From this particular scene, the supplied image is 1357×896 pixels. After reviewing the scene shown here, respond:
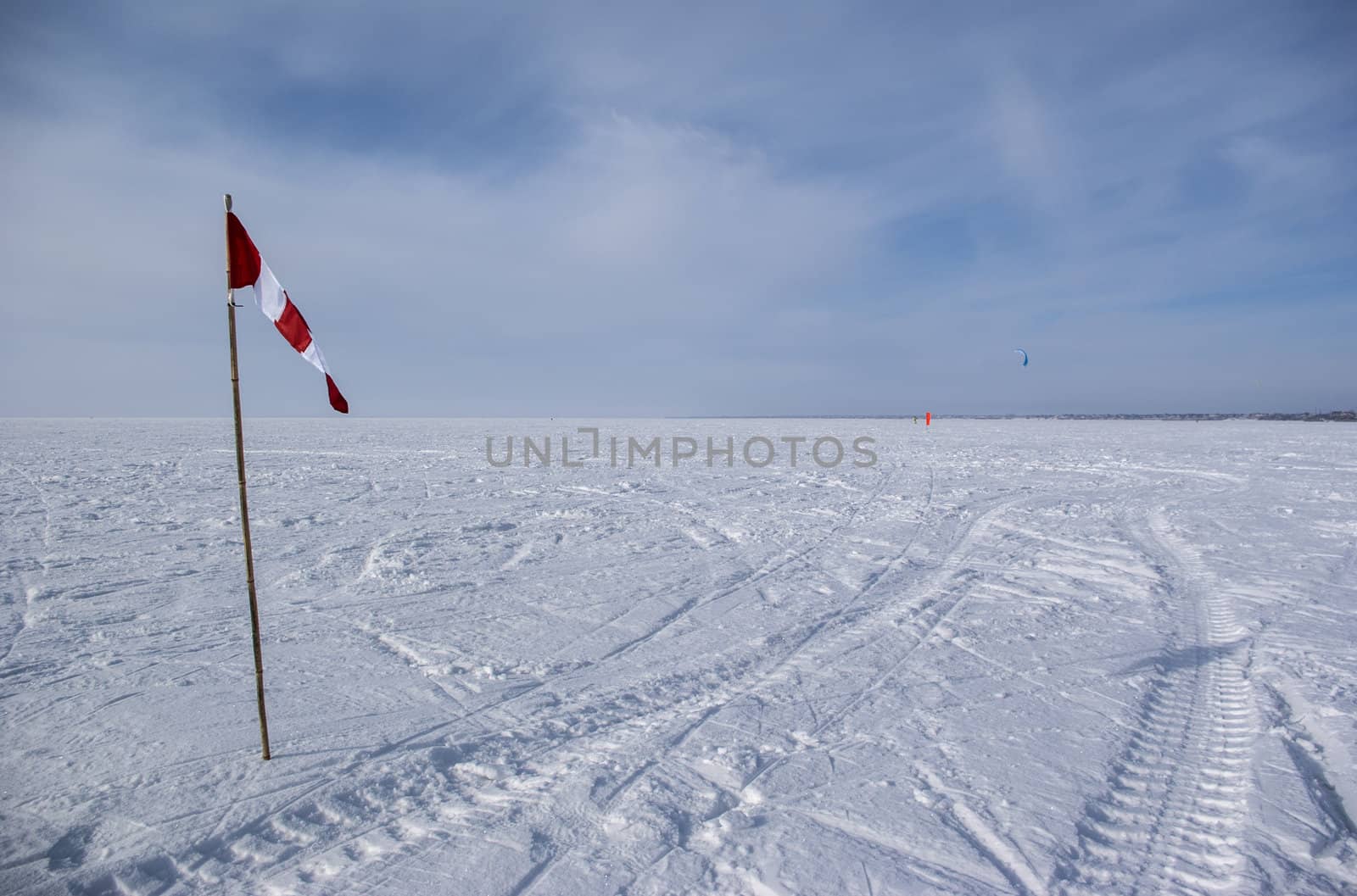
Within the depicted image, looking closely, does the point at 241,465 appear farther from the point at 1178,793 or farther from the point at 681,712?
the point at 1178,793

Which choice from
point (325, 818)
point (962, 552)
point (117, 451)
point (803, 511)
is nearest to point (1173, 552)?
point (962, 552)

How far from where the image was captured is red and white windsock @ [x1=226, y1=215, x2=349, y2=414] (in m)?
3.11

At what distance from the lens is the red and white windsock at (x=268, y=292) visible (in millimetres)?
3113

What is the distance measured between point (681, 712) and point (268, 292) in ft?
9.97

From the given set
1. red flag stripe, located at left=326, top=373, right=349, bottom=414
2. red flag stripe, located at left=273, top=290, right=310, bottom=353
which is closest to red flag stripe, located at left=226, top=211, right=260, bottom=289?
red flag stripe, located at left=273, top=290, right=310, bottom=353

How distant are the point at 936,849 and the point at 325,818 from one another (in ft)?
8.17

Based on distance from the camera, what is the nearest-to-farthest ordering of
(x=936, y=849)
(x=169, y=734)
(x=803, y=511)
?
(x=936, y=849)
(x=169, y=734)
(x=803, y=511)

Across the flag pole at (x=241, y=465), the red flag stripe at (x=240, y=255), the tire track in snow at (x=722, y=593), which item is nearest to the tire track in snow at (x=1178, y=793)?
the tire track in snow at (x=722, y=593)

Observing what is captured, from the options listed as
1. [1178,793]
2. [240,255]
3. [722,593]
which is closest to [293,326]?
[240,255]

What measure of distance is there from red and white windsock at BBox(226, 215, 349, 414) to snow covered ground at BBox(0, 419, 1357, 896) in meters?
1.94

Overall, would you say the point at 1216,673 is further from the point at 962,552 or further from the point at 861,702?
the point at 962,552

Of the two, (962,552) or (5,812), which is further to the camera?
(962,552)

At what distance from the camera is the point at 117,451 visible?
870 inches

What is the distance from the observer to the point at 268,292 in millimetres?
3270
